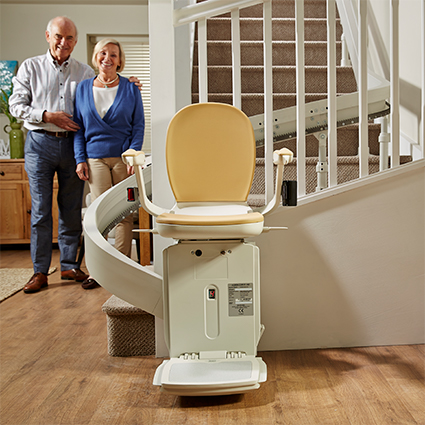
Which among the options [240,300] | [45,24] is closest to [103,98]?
[240,300]

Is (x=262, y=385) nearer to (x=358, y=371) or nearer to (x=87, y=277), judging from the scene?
(x=358, y=371)

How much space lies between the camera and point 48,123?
2654 mm

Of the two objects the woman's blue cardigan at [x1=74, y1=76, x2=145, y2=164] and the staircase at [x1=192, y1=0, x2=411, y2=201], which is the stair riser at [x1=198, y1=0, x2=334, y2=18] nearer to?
the staircase at [x1=192, y1=0, x2=411, y2=201]

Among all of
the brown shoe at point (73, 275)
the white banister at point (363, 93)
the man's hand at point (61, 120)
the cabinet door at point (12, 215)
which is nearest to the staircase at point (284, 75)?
the white banister at point (363, 93)

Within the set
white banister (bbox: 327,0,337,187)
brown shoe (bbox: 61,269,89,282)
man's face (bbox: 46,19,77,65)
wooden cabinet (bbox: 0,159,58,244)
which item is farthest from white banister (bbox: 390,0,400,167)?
wooden cabinet (bbox: 0,159,58,244)

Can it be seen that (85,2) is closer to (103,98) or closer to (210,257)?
(103,98)

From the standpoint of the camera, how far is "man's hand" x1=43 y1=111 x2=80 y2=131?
2.60 m

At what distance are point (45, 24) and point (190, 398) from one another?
4.63 metres

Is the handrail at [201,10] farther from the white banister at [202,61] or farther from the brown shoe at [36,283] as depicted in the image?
the brown shoe at [36,283]

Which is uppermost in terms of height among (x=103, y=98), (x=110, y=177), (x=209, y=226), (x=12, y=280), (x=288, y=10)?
(x=288, y=10)

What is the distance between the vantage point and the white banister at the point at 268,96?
1.71m

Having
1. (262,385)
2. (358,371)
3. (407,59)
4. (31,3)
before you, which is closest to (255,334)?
(262,385)

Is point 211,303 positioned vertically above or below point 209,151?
below

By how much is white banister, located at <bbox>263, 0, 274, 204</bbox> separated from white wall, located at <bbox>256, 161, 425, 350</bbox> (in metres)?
0.16
